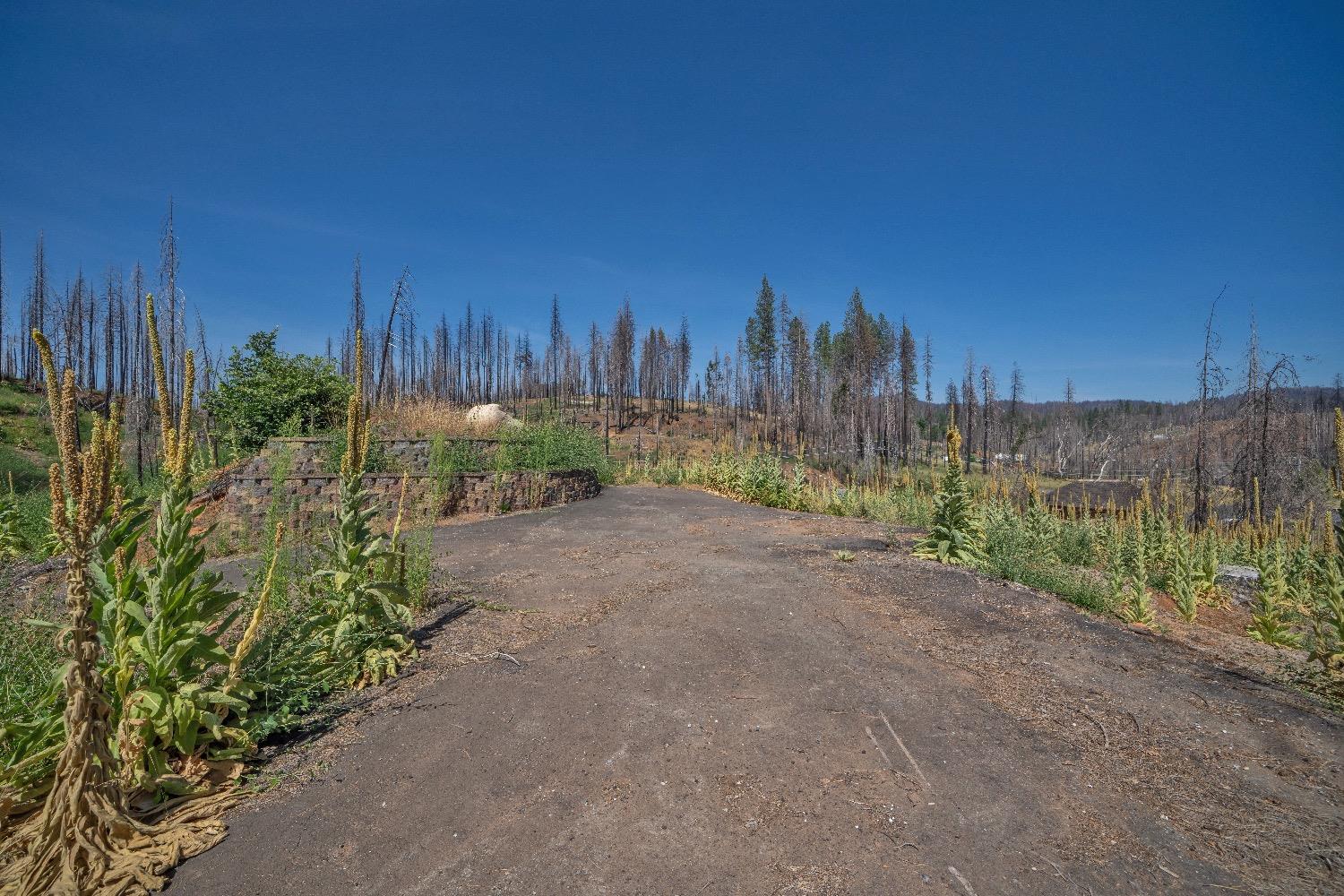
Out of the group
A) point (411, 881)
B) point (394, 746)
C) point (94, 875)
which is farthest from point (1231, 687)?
point (94, 875)

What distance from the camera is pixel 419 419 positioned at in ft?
44.1

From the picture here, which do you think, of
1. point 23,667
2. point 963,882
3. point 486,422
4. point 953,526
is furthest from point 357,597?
point 486,422

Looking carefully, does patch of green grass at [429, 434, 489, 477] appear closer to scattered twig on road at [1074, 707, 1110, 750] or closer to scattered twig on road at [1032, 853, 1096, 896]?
scattered twig on road at [1074, 707, 1110, 750]

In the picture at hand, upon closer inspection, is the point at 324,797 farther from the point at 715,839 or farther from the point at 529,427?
the point at 529,427

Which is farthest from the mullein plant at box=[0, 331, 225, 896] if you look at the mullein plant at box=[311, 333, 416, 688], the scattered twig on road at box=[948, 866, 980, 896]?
the scattered twig on road at box=[948, 866, 980, 896]

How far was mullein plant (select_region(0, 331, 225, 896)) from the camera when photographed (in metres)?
2.18

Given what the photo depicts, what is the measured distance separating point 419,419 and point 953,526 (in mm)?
11235

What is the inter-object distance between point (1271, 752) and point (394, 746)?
4810 millimetres

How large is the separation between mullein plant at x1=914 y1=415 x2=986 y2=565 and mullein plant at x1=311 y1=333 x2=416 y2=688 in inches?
241

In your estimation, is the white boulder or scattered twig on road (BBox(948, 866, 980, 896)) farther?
the white boulder

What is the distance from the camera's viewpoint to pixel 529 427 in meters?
14.9

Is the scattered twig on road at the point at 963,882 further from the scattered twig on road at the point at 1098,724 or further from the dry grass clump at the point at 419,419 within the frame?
the dry grass clump at the point at 419,419

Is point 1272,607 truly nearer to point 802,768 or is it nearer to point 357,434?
point 802,768

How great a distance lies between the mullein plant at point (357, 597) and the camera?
13.1ft
